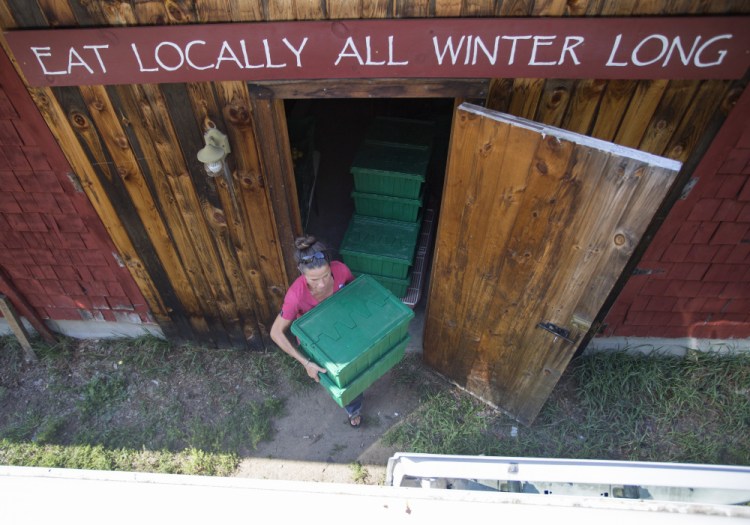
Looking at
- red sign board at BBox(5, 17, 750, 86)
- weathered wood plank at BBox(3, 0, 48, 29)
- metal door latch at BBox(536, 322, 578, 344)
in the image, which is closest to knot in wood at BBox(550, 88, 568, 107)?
red sign board at BBox(5, 17, 750, 86)

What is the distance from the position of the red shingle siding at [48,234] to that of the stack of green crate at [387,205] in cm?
226

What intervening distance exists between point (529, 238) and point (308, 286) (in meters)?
1.69

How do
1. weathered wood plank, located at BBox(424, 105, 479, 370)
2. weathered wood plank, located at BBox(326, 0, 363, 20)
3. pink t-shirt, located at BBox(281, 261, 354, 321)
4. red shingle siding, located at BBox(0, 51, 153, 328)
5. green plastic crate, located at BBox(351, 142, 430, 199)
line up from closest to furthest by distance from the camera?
weathered wood plank, located at BBox(326, 0, 363, 20), weathered wood plank, located at BBox(424, 105, 479, 370), red shingle siding, located at BBox(0, 51, 153, 328), pink t-shirt, located at BBox(281, 261, 354, 321), green plastic crate, located at BBox(351, 142, 430, 199)

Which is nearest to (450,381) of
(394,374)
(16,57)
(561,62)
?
(394,374)

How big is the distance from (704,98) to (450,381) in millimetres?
3228

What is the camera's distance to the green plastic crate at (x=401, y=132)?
5.20m

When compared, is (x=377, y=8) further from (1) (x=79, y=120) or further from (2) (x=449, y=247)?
(1) (x=79, y=120)

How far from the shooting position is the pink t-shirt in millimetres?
3838

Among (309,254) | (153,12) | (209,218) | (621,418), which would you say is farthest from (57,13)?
(621,418)

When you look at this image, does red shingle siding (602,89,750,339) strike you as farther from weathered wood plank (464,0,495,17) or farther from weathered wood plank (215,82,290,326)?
weathered wood plank (215,82,290,326)

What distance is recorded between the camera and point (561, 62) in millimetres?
2822

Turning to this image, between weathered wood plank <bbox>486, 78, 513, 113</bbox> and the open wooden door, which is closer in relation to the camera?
the open wooden door

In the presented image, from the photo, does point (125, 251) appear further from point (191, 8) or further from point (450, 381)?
point (450, 381)

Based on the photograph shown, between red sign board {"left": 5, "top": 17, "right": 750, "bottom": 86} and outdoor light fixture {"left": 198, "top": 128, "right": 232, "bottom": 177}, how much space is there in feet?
1.29
